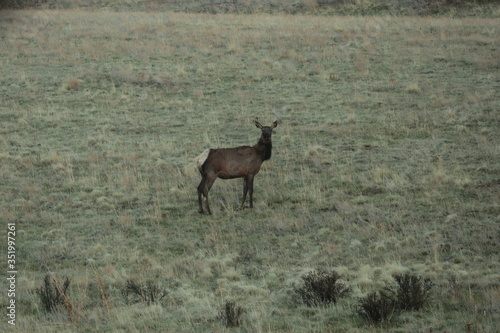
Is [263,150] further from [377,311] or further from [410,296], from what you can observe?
[377,311]

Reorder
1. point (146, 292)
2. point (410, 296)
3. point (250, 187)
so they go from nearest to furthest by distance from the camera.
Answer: point (410, 296) → point (146, 292) → point (250, 187)

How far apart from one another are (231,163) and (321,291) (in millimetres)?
5815

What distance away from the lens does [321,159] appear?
1927 centimetres

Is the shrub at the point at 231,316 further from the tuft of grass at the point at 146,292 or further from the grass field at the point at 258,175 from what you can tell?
the tuft of grass at the point at 146,292

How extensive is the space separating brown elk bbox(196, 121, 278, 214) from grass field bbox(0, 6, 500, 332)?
0.61 meters

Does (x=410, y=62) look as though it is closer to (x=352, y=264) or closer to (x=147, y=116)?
(x=147, y=116)

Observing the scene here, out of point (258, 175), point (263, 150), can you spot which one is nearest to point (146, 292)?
point (263, 150)

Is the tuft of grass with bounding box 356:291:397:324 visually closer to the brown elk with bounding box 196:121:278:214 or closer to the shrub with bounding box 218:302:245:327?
the shrub with bounding box 218:302:245:327

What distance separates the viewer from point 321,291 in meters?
A: 10.2

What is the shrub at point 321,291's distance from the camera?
10.2m

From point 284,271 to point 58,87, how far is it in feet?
60.8

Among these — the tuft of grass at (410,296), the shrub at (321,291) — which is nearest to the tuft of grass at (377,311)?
the tuft of grass at (410,296)

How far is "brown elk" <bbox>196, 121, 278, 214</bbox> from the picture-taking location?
15430 millimetres

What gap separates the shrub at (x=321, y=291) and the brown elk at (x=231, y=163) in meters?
5.36
